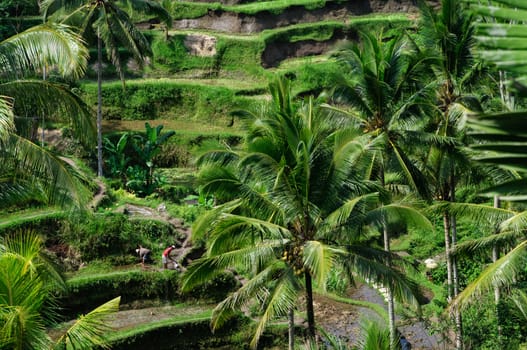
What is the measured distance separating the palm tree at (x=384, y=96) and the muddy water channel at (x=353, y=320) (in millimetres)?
2789

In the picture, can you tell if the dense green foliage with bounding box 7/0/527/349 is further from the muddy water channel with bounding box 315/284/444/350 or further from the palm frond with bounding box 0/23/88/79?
the muddy water channel with bounding box 315/284/444/350

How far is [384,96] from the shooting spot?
49.7 feet

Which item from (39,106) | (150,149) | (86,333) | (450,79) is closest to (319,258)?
(86,333)

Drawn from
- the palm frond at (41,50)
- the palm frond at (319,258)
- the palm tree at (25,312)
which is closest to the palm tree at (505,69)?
the palm tree at (25,312)

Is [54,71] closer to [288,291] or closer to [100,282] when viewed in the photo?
[100,282]

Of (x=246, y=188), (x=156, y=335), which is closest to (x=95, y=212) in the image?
(x=156, y=335)

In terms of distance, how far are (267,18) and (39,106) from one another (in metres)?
28.7

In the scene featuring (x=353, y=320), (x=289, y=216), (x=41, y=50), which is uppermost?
(x=41, y=50)

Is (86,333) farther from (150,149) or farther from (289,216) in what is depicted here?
(150,149)

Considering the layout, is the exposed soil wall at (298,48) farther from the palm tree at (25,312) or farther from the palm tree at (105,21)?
the palm tree at (25,312)

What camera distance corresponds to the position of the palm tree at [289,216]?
1134 cm

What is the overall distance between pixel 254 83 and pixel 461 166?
1979cm

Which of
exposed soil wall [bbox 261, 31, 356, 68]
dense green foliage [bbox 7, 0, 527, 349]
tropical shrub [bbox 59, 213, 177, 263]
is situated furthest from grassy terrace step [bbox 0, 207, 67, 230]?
exposed soil wall [bbox 261, 31, 356, 68]

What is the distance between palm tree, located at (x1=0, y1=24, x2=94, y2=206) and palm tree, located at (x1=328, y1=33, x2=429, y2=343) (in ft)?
24.5
